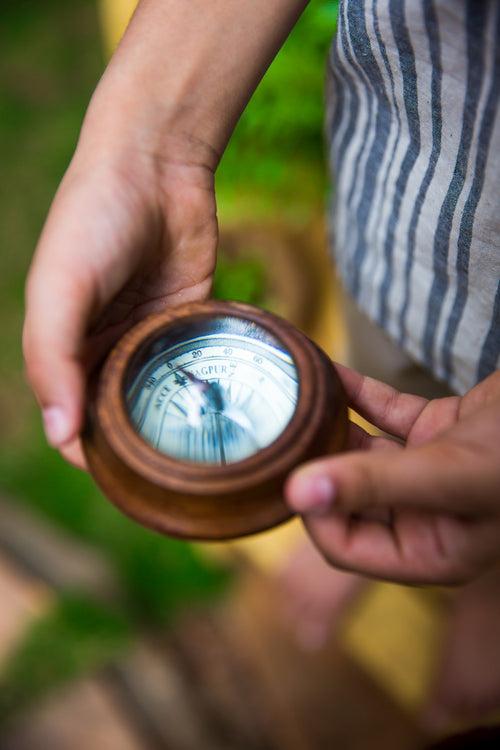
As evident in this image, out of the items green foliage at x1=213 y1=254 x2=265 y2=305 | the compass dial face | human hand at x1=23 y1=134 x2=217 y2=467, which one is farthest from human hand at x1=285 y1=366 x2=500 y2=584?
green foliage at x1=213 y1=254 x2=265 y2=305

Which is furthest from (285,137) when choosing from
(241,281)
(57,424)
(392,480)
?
(392,480)

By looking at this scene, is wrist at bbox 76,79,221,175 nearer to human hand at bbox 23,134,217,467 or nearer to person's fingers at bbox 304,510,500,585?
human hand at bbox 23,134,217,467

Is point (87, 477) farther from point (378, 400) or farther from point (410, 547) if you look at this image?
point (410, 547)

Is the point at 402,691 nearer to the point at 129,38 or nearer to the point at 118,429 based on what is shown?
the point at 118,429

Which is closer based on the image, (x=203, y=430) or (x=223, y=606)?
(x=203, y=430)

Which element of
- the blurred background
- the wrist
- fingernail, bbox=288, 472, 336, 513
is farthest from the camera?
the blurred background

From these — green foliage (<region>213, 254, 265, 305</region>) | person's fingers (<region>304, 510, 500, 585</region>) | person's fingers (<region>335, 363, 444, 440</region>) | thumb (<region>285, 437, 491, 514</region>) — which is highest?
thumb (<region>285, 437, 491, 514</region>)

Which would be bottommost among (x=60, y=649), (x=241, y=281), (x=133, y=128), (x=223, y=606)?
(x=223, y=606)

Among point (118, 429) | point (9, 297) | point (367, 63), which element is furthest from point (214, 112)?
point (9, 297)
